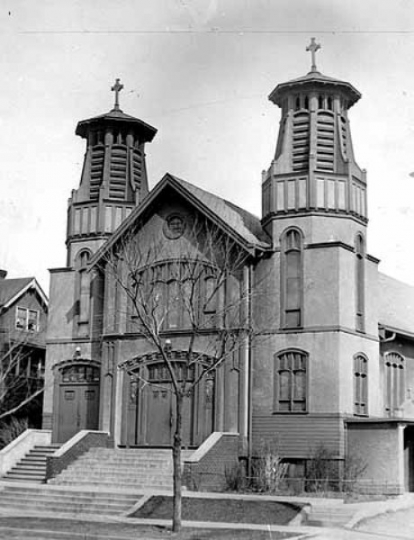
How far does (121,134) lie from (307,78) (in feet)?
29.1

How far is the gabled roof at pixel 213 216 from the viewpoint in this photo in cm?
3150

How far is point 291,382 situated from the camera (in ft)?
99.8

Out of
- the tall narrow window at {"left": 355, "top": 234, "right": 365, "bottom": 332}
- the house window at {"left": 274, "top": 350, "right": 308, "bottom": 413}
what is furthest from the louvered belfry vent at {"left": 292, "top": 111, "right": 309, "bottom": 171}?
the house window at {"left": 274, "top": 350, "right": 308, "bottom": 413}

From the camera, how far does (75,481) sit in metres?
28.6

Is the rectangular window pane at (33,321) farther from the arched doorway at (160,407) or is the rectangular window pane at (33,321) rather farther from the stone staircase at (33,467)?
the arched doorway at (160,407)

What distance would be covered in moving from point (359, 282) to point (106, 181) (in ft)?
38.3

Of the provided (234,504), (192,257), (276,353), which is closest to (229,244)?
(192,257)

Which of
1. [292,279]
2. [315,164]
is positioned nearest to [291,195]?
[315,164]

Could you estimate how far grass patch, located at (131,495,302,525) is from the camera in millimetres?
21938

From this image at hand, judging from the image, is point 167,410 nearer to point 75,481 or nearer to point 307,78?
point 75,481

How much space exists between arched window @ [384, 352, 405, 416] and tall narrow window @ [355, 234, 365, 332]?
288cm

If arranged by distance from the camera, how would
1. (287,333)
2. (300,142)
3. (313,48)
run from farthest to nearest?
(313,48) < (300,142) < (287,333)

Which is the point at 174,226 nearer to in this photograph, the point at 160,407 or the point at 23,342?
the point at 160,407

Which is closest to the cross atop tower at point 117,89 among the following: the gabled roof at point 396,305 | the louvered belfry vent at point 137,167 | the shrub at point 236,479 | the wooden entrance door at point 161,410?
the louvered belfry vent at point 137,167
